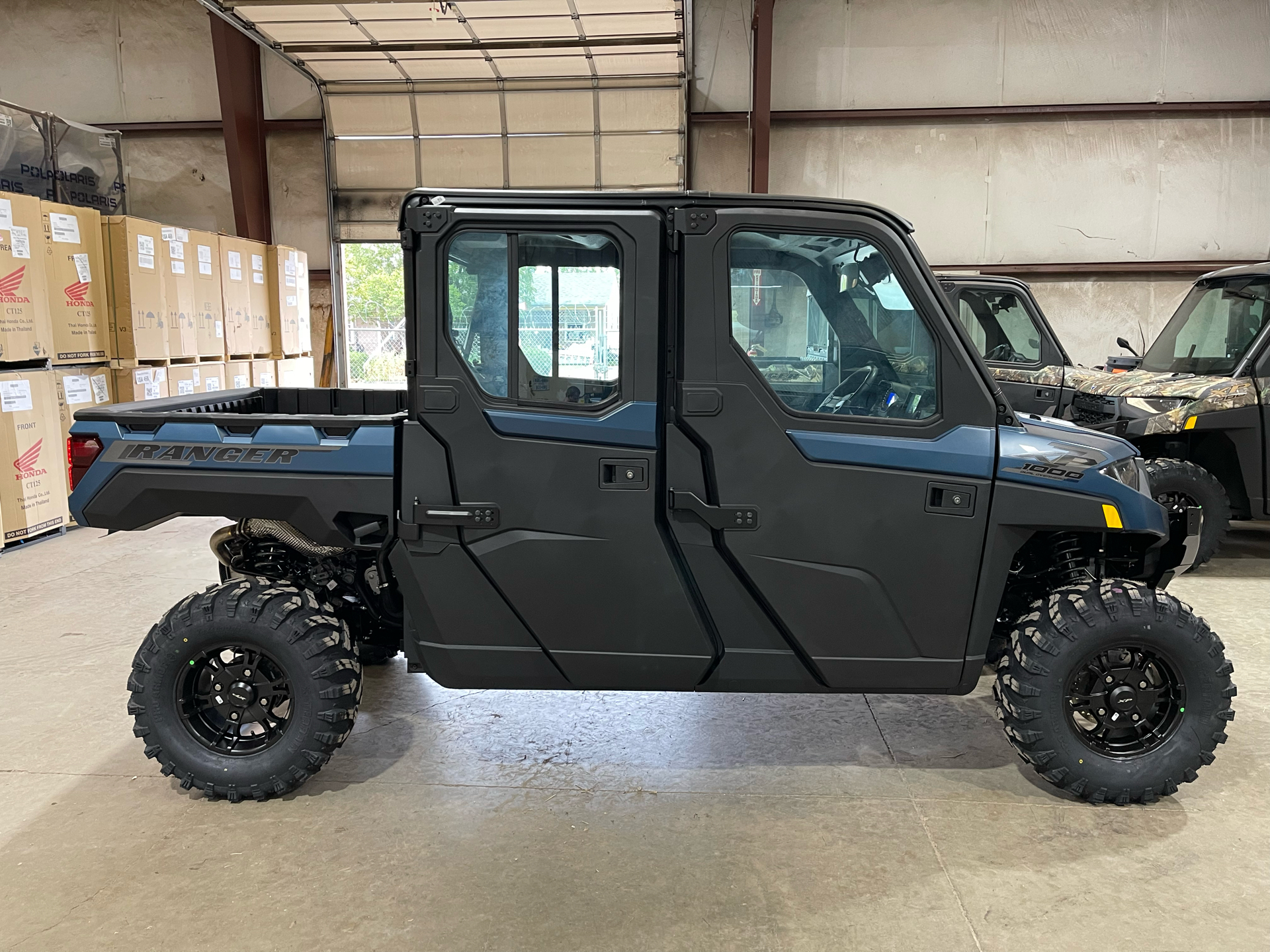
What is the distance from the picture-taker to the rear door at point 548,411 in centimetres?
290

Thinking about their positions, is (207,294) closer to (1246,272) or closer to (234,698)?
(234,698)

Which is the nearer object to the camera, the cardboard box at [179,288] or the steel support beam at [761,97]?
the cardboard box at [179,288]

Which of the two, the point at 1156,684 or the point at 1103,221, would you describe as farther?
the point at 1103,221

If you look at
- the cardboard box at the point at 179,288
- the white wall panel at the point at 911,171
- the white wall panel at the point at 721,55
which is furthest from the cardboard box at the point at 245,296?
the white wall panel at the point at 911,171

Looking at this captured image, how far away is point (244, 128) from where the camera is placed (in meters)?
11.5

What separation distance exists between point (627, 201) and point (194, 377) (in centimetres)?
676

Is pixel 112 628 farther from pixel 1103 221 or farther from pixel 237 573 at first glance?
pixel 1103 221

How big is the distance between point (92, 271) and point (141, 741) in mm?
5129

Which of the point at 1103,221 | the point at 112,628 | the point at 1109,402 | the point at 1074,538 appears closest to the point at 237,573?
the point at 112,628

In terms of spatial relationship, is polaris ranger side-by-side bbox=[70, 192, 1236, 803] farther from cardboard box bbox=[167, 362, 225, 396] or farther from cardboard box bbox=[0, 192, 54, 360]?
cardboard box bbox=[167, 362, 225, 396]

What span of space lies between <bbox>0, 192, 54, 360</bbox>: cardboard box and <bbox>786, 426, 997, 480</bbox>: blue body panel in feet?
20.0

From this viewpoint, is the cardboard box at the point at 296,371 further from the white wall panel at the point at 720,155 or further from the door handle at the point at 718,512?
the door handle at the point at 718,512

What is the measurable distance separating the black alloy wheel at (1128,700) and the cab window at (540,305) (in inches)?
75.1

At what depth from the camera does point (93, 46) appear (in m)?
11.8
